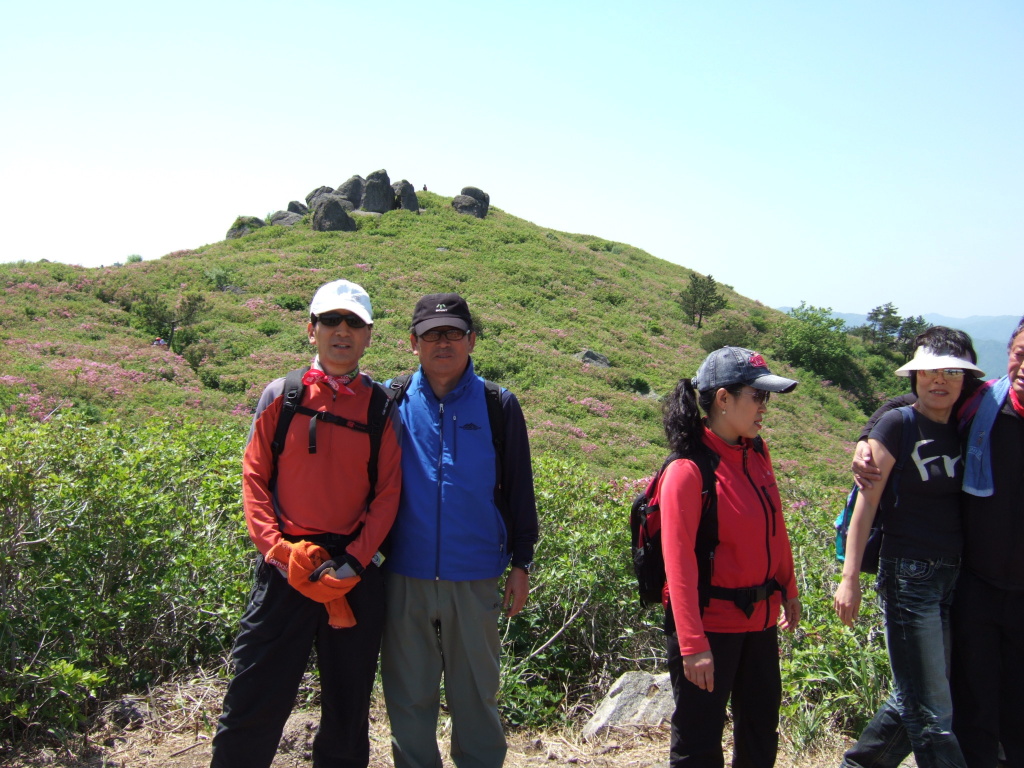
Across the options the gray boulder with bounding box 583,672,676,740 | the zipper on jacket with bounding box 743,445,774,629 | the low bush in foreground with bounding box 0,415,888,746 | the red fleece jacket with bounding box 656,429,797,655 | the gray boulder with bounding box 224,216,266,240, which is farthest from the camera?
the gray boulder with bounding box 224,216,266,240

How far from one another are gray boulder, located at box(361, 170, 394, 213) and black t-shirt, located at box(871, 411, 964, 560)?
42368 mm

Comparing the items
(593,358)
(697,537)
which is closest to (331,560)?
(697,537)

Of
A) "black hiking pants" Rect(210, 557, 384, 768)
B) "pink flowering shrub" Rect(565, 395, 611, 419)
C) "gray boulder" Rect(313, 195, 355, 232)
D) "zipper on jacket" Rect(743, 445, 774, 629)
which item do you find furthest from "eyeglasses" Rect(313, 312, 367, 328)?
"gray boulder" Rect(313, 195, 355, 232)

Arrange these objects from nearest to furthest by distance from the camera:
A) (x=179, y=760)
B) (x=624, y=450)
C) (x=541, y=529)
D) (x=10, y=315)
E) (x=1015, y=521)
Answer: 1. (x=1015, y=521)
2. (x=179, y=760)
3. (x=541, y=529)
4. (x=624, y=450)
5. (x=10, y=315)

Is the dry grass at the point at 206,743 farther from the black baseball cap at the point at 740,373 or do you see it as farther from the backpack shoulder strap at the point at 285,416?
the black baseball cap at the point at 740,373

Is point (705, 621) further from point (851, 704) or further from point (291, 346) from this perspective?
point (291, 346)

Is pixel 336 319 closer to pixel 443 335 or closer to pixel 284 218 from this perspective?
pixel 443 335

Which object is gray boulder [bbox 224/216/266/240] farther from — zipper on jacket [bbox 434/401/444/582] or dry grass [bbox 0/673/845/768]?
zipper on jacket [bbox 434/401/444/582]

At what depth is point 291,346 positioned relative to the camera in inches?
923

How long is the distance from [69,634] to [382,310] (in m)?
25.1

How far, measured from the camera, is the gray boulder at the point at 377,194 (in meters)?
42.8

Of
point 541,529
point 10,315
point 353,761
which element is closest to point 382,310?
point 10,315

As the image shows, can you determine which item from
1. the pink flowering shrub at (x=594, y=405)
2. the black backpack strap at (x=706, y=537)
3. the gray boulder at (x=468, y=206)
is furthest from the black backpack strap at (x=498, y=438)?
the gray boulder at (x=468, y=206)

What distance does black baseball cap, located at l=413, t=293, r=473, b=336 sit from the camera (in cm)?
270
